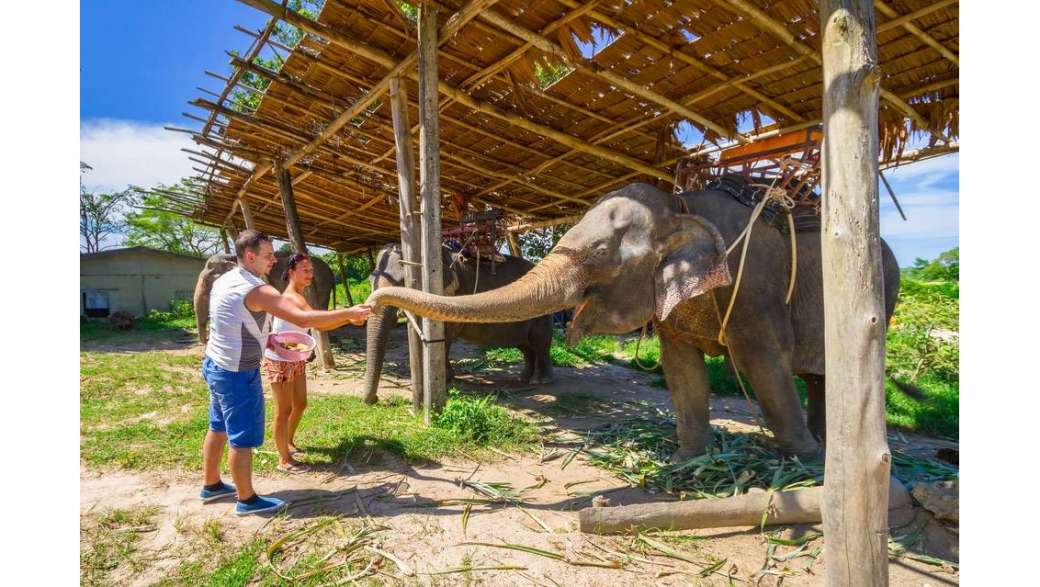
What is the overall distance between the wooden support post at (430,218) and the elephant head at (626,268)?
2.00 metres

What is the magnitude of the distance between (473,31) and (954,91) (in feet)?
15.3

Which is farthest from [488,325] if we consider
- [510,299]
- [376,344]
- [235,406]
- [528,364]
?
[510,299]

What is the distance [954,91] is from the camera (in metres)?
5.22

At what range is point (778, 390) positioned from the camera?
3.54 meters

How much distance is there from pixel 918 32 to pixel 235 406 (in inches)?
226

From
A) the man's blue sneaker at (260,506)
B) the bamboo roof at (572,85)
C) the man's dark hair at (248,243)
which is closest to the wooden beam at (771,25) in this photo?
the bamboo roof at (572,85)

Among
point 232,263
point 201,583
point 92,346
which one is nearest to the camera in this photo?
point 201,583

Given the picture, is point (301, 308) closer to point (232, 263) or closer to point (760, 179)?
point (760, 179)

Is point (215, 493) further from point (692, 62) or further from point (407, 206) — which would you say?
point (692, 62)

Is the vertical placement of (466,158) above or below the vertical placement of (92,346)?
above

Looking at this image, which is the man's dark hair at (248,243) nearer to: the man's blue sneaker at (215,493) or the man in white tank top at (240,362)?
the man in white tank top at (240,362)

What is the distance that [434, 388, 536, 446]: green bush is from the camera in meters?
4.66

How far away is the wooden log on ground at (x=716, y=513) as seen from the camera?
2955 mm

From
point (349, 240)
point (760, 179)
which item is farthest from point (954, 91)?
point (349, 240)
